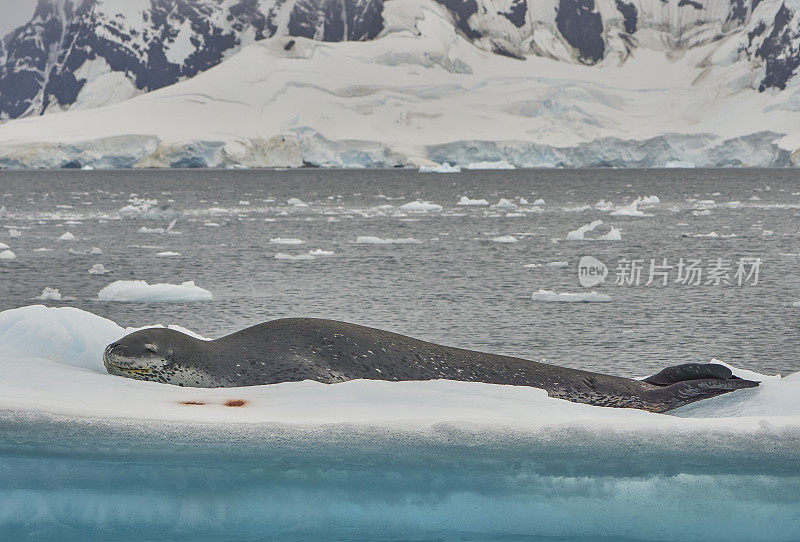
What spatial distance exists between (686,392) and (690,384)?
9cm

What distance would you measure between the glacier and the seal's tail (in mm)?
1177

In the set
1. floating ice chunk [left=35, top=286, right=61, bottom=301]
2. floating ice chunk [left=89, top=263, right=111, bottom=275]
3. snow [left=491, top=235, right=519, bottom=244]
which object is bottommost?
floating ice chunk [left=35, top=286, right=61, bottom=301]

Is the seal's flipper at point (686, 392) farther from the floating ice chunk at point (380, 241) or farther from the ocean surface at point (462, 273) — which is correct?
the floating ice chunk at point (380, 241)

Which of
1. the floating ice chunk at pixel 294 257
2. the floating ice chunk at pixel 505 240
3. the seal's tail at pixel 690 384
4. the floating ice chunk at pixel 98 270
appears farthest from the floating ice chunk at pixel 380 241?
the seal's tail at pixel 690 384

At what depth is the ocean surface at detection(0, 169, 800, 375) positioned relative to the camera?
12547mm

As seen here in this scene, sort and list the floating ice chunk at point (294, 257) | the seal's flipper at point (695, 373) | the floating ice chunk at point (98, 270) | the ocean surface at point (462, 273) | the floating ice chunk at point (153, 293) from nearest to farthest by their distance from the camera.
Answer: the seal's flipper at point (695, 373) → the ocean surface at point (462, 273) → the floating ice chunk at point (153, 293) → the floating ice chunk at point (98, 270) → the floating ice chunk at point (294, 257)

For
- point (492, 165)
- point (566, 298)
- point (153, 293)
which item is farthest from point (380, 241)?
point (492, 165)

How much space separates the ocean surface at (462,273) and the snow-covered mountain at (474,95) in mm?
37152

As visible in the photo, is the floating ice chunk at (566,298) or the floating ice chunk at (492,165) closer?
the floating ice chunk at (566,298)

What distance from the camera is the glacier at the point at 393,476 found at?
12.4ft

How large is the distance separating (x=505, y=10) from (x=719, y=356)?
414 feet

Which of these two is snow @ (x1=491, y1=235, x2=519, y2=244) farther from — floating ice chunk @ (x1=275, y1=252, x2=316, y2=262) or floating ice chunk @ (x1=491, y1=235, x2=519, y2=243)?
floating ice chunk @ (x1=275, y1=252, x2=316, y2=262)

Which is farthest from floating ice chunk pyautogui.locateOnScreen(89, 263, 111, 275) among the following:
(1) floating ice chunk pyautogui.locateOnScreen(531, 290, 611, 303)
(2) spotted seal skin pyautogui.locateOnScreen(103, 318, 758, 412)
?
(2) spotted seal skin pyautogui.locateOnScreen(103, 318, 758, 412)

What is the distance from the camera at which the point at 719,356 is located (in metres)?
11.3
